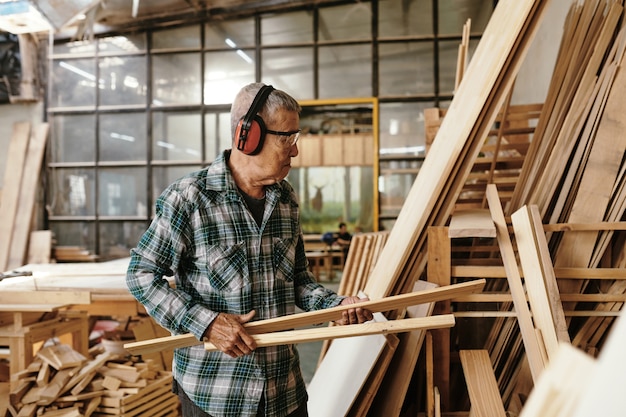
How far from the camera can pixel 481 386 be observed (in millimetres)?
1929

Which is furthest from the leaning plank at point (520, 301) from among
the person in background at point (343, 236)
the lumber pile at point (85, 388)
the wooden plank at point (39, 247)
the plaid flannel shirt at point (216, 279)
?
the wooden plank at point (39, 247)

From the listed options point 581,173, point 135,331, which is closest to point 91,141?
point 135,331

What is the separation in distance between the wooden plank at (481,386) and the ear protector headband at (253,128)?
4.17ft

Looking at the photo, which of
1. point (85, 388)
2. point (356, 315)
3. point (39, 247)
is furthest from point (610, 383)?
point (39, 247)

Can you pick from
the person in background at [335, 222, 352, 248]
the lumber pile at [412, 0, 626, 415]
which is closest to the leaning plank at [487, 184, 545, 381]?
the lumber pile at [412, 0, 626, 415]

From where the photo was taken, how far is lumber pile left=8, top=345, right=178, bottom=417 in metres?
3.10

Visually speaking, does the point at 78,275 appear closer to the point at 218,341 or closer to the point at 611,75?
the point at 218,341

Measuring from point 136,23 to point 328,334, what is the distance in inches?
254

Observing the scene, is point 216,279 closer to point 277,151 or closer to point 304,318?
point 304,318

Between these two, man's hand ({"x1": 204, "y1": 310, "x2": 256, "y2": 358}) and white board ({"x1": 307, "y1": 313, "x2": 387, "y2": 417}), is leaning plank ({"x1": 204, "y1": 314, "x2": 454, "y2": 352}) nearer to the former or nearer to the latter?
man's hand ({"x1": 204, "y1": 310, "x2": 256, "y2": 358})

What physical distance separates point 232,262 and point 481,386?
1.14 meters

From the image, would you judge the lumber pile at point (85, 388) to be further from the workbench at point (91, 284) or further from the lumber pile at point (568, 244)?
the lumber pile at point (568, 244)

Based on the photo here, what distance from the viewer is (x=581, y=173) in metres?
2.09

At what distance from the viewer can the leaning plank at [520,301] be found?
1.70 m
